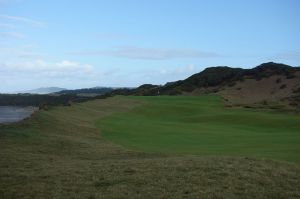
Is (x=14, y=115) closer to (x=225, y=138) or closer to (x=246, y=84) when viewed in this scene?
(x=225, y=138)

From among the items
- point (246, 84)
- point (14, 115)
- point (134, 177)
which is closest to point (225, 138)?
point (134, 177)

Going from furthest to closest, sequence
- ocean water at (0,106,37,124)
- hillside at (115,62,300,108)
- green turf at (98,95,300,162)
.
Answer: hillside at (115,62,300,108) → ocean water at (0,106,37,124) → green turf at (98,95,300,162)

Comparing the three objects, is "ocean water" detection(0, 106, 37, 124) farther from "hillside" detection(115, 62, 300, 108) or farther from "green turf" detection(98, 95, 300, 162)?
"hillside" detection(115, 62, 300, 108)

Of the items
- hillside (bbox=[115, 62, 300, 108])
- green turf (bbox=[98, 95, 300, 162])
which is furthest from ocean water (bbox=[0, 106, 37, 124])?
hillside (bbox=[115, 62, 300, 108])

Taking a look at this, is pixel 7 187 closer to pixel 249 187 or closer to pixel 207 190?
pixel 207 190

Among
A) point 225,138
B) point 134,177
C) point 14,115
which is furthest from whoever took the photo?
point 14,115

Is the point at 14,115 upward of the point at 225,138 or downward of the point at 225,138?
upward

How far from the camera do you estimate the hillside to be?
3376 inches

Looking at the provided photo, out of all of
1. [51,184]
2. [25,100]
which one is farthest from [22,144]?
[25,100]

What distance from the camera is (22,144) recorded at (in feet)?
74.0

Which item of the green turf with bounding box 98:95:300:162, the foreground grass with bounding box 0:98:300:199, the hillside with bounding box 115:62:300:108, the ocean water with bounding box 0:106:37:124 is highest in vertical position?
the hillside with bounding box 115:62:300:108

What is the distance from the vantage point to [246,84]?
3890 inches

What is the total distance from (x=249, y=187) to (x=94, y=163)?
6.81 meters

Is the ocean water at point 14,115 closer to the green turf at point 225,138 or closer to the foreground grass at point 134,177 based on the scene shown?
the green turf at point 225,138
